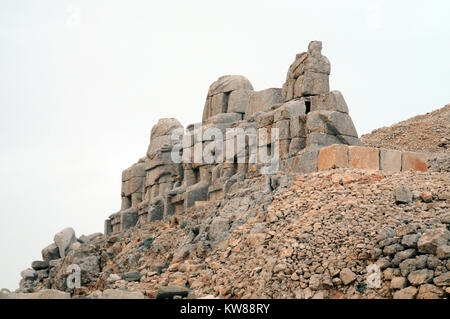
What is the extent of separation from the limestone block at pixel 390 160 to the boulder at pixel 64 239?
533 inches

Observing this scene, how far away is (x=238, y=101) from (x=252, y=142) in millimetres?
3386

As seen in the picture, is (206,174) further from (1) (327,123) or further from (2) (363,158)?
(2) (363,158)

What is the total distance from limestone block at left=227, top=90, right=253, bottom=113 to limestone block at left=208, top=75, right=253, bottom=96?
185mm

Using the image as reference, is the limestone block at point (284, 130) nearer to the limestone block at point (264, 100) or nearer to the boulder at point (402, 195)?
the limestone block at point (264, 100)

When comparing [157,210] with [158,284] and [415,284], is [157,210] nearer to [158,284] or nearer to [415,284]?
[158,284]

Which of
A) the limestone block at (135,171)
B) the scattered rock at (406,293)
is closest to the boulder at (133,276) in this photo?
the scattered rock at (406,293)

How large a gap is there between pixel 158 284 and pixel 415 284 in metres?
4.20

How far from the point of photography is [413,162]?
13.2 m

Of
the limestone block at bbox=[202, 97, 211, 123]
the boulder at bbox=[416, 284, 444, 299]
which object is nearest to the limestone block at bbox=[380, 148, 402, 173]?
the boulder at bbox=[416, 284, 444, 299]

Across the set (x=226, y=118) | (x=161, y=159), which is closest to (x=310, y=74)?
(x=226, y=118)

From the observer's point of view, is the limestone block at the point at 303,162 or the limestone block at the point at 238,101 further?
the limestone block at the point at 238,101

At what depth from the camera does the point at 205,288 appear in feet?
30.8

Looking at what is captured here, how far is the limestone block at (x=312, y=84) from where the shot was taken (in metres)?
14.6
